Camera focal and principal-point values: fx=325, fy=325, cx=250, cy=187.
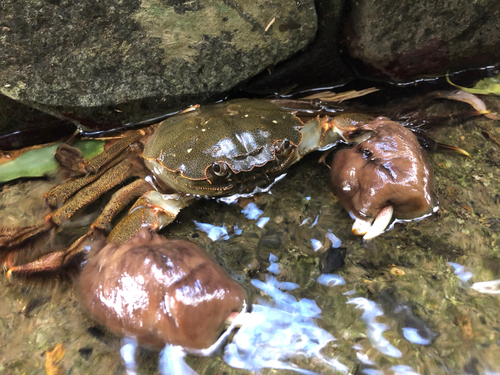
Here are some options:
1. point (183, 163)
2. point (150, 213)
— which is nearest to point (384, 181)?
point (183, 163)

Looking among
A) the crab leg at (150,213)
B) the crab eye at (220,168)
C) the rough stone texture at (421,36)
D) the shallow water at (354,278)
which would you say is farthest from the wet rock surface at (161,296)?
the rough stone texture at (421,36)

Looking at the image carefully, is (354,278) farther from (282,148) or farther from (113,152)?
(113,152)

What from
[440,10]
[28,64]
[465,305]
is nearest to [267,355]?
[465,305]

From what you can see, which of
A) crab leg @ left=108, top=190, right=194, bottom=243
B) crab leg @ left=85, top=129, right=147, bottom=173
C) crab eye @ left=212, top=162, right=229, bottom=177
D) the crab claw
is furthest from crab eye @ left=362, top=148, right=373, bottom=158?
crab leg @ left=85, top=129, right=147, bottom=173

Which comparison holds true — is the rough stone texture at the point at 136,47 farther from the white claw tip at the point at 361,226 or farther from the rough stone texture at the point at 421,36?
the white claw tip at the point at 361,226

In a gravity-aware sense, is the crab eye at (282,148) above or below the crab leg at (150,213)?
above

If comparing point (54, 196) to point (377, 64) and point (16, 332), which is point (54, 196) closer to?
point (16, 332)
